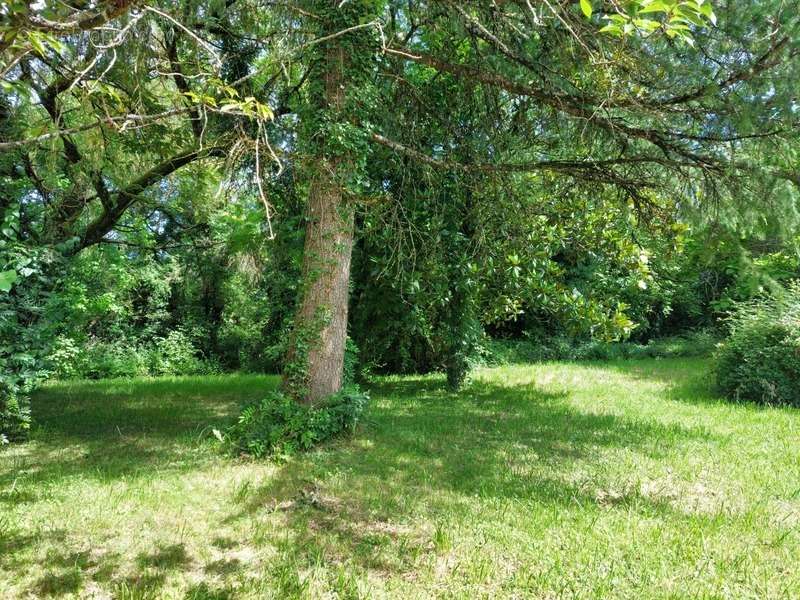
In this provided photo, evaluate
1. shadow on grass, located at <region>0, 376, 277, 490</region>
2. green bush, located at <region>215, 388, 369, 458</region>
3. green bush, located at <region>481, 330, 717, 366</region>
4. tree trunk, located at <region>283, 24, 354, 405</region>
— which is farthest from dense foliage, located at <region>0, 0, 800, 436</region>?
green bush, located at <region>481, 330, 717, 366</region>

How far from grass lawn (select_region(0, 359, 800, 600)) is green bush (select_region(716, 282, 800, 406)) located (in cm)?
134

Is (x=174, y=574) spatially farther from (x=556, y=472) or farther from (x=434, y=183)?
(x=434, y=183)

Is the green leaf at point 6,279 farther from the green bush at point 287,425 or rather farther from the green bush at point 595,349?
the green bush at point 595,349

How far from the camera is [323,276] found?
5.84 meters

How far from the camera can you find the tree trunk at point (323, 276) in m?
5.77

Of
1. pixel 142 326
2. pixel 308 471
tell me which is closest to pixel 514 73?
pixel 308 471

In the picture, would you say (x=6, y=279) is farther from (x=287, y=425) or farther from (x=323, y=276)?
(x=323, y=276)

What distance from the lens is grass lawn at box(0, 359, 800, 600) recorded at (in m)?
2.89

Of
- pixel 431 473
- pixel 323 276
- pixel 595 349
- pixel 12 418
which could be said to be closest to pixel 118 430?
pixel 12 418

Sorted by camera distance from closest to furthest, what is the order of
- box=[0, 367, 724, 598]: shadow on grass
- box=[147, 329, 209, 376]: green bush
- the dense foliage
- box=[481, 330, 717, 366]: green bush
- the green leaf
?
the green leaf → box=[0, 367, 724, 598]: shadow on grass → the dense foliage → box=[147, 329, 209, 376]: green bush → box=[481, 330, 717, 366]: green bush

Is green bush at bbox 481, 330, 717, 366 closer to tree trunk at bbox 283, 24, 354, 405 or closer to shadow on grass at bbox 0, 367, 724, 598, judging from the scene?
shadow on grass at bbox 0, 367, 724, 598

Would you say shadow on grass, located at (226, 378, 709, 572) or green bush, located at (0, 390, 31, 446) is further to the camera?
green bush, located at (0, 390, 31, 446)

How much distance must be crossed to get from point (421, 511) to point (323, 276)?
9.67 ft

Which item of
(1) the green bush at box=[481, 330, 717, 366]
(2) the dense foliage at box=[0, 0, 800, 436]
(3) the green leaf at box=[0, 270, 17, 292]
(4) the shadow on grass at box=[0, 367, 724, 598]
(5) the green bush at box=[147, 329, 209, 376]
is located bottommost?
(5) the green bush at box=[147, 329, 209, 376]
